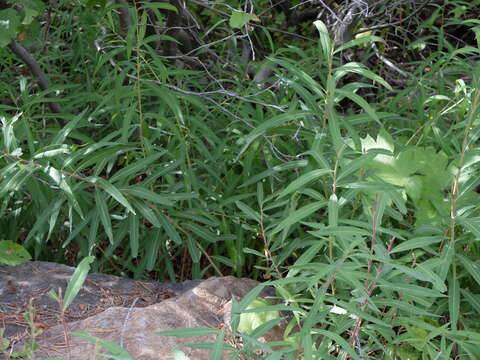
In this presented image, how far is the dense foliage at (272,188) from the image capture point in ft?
7.34

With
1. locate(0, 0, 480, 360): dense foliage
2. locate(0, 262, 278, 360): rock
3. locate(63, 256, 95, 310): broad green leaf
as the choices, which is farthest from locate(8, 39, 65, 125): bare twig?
locate(63, 256, 95, 310): broad green leaf

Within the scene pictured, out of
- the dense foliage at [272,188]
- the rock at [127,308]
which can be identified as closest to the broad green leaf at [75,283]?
the rock at [127,308]

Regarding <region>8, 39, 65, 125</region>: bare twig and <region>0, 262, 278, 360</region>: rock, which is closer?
<region>0, 262, 278, 360</region>: rock

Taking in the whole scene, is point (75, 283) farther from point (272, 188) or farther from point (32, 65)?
point (32, 65)

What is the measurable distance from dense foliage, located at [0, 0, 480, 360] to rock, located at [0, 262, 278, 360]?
0.12 m

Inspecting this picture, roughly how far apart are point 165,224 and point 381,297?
0.96 meters

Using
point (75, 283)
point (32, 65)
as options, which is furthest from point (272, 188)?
point (32, 65)

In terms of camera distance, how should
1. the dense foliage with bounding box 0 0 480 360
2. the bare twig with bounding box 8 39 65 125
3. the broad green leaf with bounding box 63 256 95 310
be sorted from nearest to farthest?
the broad green leaf with bounding box 63 256 95 310 < the dense foliage with bounding box 0 0 480 360 < the bare twig with bounding box 8 39 65 125

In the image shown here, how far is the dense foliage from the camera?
7.34 feet

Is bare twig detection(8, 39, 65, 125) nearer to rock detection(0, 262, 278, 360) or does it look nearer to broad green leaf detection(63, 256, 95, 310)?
rock detection(0, 262, 278, 360)

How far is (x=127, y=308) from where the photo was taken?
8.22ft

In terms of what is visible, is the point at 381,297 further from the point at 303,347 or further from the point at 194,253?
the point at 194,253

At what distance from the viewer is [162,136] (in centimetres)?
352

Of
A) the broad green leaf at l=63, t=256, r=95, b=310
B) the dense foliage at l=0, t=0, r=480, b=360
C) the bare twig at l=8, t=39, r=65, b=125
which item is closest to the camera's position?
the broad green leaf at l=63, t=256, r=95, b=310
